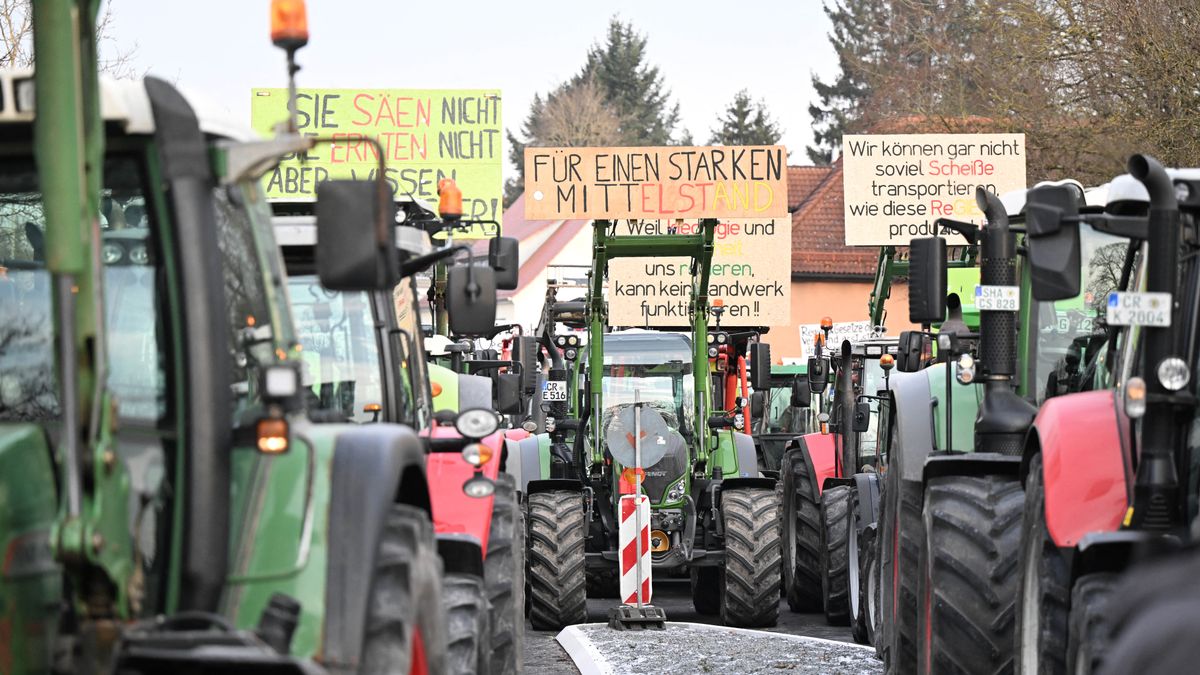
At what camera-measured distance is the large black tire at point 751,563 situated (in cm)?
1475

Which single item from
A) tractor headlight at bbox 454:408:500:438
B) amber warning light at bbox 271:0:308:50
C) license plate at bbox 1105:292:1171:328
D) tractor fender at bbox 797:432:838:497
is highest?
amber warning light at bbox 271:0:308:50

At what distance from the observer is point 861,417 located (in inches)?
621

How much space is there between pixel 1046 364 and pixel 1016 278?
0.68 metres

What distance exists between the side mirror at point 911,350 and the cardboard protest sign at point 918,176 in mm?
6372

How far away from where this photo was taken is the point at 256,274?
5.45 metres

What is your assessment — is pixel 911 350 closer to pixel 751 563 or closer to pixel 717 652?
pixel 717 652

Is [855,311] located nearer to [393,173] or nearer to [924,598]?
[393,173]

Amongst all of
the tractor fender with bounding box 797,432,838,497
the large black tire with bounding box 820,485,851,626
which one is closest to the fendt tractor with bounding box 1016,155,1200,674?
the large black tire with bounding box 820,485,851,626

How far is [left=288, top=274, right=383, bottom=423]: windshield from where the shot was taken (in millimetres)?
7996

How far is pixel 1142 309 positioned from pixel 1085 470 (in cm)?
68

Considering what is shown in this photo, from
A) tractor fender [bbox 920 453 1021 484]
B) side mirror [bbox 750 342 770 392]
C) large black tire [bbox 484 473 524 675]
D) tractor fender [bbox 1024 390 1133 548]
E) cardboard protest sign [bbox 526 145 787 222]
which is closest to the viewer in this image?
tractor fender [bbox 1024 390 1133 548]

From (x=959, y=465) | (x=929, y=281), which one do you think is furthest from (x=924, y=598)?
(x=929, y=281)

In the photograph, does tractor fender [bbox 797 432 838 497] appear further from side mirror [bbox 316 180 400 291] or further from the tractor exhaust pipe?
side mirror [bbox 316 180 400 291]

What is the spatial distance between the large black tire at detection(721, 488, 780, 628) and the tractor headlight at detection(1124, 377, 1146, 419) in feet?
28.0
